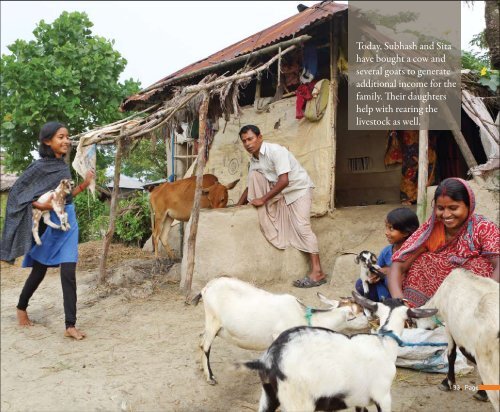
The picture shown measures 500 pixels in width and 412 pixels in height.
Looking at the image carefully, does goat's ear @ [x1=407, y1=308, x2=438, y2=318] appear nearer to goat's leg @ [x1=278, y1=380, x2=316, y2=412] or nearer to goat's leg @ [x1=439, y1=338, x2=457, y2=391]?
goat's leg @ [x1=439, y1=338, x2=457, y2=391]

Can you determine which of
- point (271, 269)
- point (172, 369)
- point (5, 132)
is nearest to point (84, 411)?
point (172, 369)

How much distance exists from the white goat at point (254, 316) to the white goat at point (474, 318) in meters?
0.58

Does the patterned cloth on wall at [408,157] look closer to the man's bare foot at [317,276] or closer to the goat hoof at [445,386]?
the man's bare foot at [317,276]

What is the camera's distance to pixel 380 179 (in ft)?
29.8

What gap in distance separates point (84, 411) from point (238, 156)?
590cm

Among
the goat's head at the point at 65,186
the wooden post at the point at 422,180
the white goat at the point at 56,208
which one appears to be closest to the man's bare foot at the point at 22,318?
the white goat at the point at 56,208

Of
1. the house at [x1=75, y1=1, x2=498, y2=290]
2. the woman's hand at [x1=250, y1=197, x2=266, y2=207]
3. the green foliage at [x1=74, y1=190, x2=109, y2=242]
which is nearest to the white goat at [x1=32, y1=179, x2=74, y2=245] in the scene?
the house at [x1=75, y1=1, x2=498, y2=290]

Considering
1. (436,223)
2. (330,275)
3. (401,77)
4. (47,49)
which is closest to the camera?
(436,223)

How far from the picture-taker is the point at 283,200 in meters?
5.94

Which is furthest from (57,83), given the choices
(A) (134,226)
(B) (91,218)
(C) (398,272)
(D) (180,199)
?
(C) (398,272)

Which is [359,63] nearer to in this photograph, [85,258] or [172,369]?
[172,369]

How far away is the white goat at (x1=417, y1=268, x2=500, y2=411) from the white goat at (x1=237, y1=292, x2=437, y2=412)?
0.70ft

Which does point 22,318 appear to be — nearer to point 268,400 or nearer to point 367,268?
point 268,400

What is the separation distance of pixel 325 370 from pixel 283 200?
3.81 meters
